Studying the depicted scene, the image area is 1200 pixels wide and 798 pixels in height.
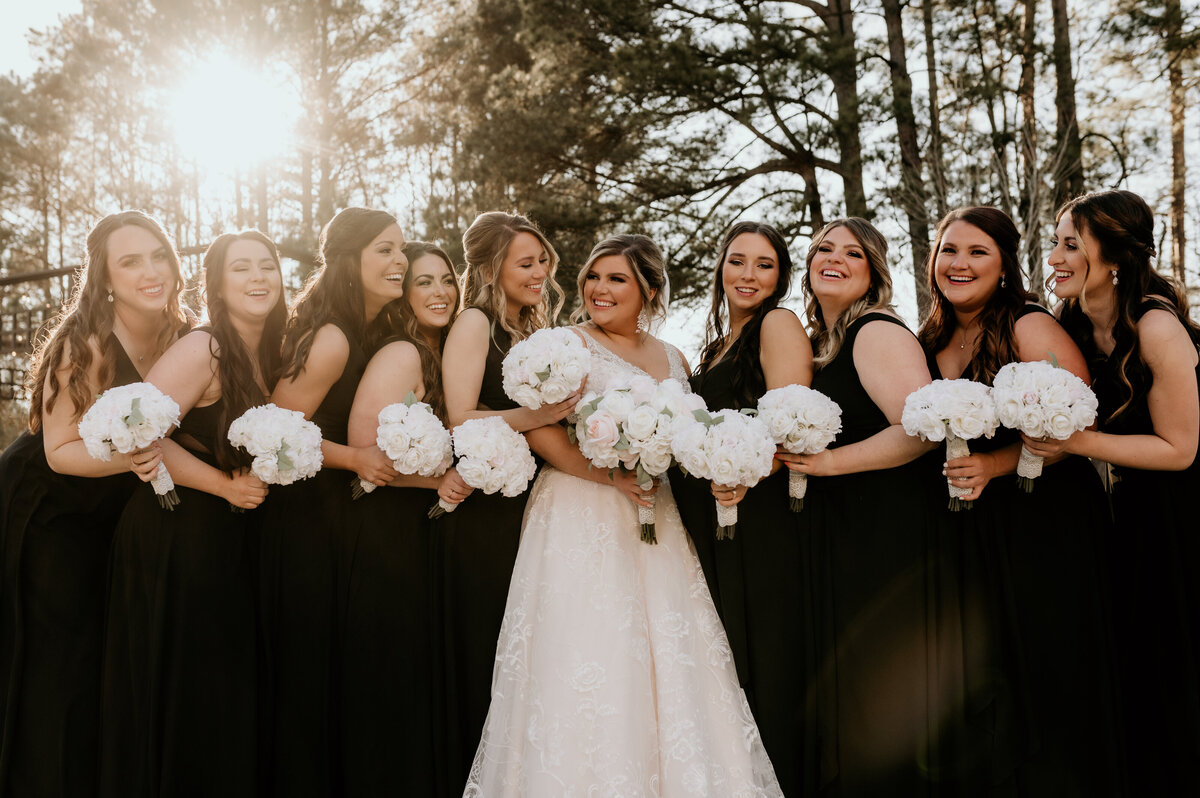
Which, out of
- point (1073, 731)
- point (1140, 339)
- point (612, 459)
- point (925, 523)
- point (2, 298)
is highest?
point (2, 298)

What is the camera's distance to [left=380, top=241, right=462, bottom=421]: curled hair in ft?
16.6

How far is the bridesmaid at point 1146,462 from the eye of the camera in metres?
4.18

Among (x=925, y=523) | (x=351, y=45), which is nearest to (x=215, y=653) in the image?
(x=925, y=523)

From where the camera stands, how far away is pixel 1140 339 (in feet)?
14.1

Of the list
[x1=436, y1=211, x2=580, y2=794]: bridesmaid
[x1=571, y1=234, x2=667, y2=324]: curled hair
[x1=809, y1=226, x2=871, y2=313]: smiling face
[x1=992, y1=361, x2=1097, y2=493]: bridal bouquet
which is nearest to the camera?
[x1=992, y1=361, x2=1097, y2=493]: bridal bouquet

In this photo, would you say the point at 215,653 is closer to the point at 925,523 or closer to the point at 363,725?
the point at 363,725

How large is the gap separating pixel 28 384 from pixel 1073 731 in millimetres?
5425

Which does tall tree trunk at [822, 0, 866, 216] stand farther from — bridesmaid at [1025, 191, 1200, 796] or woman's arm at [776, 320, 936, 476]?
woman's arm at [776, 320, 936, 476]

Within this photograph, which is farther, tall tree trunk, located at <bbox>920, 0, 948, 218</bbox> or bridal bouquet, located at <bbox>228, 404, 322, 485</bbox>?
tall tree trunk, located at <bbox>920, 0, 948, 218</bbox>

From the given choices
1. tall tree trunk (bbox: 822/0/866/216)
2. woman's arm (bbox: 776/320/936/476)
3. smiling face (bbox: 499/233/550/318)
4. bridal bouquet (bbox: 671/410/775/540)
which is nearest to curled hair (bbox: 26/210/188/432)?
smiling face (bbox: 499/233/550/318)

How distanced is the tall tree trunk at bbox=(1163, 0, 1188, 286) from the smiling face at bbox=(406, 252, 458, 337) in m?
11.5

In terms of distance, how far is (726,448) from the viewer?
3875mm

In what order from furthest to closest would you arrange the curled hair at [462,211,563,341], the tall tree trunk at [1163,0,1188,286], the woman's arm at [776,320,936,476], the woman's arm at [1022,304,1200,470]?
the tall tree trunk at [1163,0,1188,286]
the curled hair at [462,211,563,341]
the woman's arm at [776,320,936,476]
the woman's arm at [1022,304,1200,470]

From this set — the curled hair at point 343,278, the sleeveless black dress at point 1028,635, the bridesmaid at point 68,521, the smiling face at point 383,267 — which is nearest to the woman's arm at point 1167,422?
the sleeveless black dress at point 1028,635
